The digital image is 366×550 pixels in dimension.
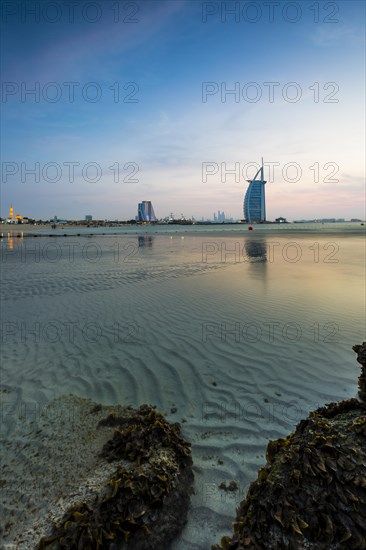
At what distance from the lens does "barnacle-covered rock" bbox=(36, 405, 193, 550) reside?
8.32 feet

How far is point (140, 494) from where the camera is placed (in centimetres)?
280

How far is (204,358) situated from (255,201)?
194358 mm

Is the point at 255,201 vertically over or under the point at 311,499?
over

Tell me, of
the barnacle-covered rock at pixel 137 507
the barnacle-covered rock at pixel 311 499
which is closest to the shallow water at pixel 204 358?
the barnacle-covered rock at pixel 137 507

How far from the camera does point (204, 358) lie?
22.2 ft

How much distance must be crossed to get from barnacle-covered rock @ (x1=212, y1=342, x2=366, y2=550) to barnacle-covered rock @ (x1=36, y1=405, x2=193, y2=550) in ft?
1.89

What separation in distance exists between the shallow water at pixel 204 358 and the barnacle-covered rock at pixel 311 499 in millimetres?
821

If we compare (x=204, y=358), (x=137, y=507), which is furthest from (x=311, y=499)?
(x=204, y=358)

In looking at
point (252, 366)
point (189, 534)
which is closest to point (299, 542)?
point (189, 534)

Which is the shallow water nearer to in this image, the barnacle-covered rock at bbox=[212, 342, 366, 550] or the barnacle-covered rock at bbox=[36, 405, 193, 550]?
the barnacle-covered rock at bbox=[36, 405, 193, 550]

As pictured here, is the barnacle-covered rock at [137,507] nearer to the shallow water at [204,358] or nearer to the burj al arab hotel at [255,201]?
the shallow water at [204,358]

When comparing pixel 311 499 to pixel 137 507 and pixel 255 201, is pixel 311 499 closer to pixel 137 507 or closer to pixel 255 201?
pixel 137 507

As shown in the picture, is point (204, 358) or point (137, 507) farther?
point (204, 358)

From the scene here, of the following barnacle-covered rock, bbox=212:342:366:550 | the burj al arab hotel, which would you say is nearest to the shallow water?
barnacle-covered rock, bbox=212:342:366:550
